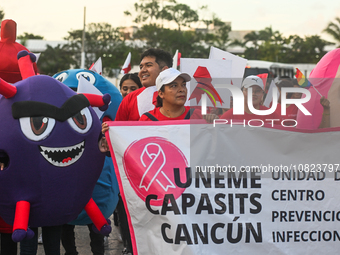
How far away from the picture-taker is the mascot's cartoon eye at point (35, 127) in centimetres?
308

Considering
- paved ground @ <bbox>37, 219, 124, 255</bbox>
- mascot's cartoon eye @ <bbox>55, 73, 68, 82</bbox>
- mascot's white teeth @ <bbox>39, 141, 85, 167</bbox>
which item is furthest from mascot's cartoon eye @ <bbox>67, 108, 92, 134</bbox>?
paved ground @ <bbox>37, 219, 124, 255</bbox>

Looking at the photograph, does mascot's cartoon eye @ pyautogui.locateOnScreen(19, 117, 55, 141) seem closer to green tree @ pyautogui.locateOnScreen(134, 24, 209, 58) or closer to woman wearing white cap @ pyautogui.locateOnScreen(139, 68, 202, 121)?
woman wearing white cap @ pyautogui.locateOnScreen(139, 68, 202, 121)

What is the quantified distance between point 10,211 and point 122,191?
83 cm

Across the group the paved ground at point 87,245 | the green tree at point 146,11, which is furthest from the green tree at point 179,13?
the paved ground at point 87,245

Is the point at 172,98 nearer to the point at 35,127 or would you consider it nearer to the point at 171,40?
the point at 35,127

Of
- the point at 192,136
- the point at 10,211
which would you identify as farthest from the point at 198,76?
the point at 10,211

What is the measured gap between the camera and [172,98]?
365 cm

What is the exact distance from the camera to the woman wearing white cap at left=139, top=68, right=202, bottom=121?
3648 millimetres

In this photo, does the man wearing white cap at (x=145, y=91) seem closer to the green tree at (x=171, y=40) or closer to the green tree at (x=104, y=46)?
the green tree at (x=104, y=46)

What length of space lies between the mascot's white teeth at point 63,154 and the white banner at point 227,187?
11.0 inches

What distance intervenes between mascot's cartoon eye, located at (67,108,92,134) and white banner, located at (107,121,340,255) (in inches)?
7.6

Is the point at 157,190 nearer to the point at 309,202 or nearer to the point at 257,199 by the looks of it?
the point at 257,199

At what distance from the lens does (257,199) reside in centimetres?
328

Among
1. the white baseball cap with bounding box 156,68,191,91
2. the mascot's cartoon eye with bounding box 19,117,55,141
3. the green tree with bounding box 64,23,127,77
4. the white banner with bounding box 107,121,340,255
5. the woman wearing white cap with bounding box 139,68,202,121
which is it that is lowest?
the white banner with bounding box 107,121,340,255
